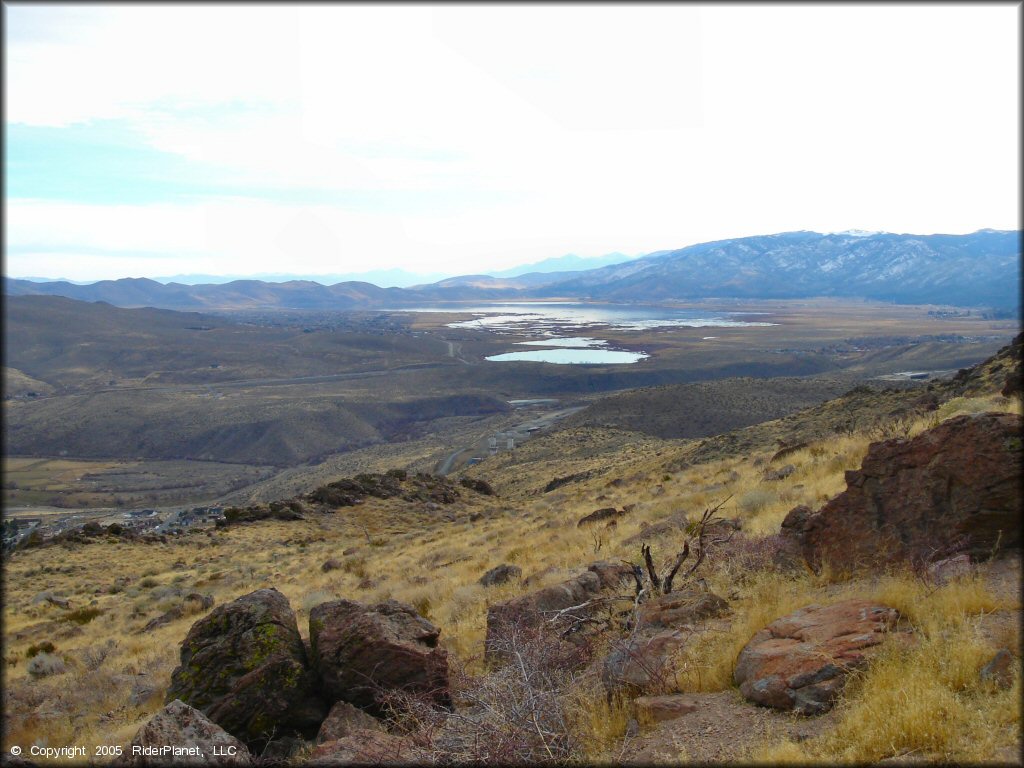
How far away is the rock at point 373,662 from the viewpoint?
5648 mm

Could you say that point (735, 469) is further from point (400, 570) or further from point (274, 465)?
point (274, 465)

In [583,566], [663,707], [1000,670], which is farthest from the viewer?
[583,566]

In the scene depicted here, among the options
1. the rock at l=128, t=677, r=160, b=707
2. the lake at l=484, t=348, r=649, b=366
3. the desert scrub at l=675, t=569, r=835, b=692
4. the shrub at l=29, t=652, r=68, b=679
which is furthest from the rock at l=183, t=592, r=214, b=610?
the lake at l=484, t=348, r=649, b=366

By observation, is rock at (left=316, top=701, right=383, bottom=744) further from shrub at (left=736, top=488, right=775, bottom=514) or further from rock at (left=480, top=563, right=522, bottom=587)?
shrub at (left=736, top=488, right=775, bottom=514)

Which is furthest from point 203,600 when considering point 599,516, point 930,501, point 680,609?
point 930,501

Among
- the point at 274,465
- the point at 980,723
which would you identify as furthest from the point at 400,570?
the point at 274,465

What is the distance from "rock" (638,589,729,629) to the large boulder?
3128mm

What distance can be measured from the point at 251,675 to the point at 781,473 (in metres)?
10.8

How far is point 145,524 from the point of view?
42.9 meters

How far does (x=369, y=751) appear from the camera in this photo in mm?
4453

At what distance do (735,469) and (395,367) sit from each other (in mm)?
108966

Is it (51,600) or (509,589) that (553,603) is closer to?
(509,589)

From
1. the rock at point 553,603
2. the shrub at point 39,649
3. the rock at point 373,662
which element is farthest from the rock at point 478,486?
the rock at point 373,662

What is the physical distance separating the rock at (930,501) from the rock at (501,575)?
499 centimetres
